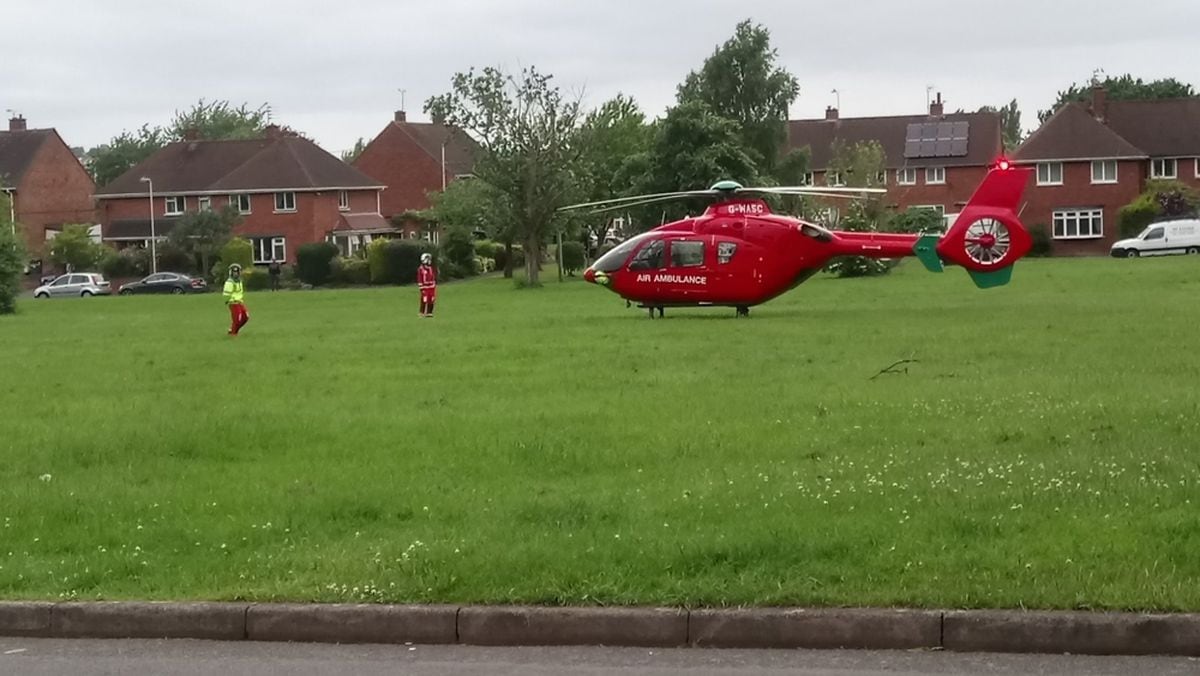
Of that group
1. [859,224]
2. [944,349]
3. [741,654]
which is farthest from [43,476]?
[859,224]

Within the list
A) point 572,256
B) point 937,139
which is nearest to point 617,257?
point 572,256

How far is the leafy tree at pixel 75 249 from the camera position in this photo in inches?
3302

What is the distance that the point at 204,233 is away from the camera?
8169cm

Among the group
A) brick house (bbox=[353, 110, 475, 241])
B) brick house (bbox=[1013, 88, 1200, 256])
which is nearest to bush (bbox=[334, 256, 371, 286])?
brick house (bbox=[353, 110, 475, 241])

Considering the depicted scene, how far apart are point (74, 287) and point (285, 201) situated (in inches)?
549

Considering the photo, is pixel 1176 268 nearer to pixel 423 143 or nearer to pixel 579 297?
pixel 579 297

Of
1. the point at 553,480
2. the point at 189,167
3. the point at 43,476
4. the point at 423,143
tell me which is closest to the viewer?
the point at 553,480

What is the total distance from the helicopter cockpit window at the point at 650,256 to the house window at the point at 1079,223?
5324cm

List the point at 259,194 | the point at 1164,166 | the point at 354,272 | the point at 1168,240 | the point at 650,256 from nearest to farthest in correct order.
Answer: the point at 650,256 → the point at 1168,240 → the point at 354,272 → the point at 1164,166 → the point at 259,194

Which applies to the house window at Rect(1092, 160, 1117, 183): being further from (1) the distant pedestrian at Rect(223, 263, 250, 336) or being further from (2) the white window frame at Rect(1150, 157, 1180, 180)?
(1) the distant pedestrian at Rect(223, 263, 250, 336)

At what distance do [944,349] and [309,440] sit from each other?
11369 millimetres

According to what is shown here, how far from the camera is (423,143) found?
10044 centimetres

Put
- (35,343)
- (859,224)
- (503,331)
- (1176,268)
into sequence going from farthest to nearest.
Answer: (859,224) → (1176,268) → (35,343) → (503,331)

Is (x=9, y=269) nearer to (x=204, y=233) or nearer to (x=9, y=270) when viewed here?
(x=9, y=270)
